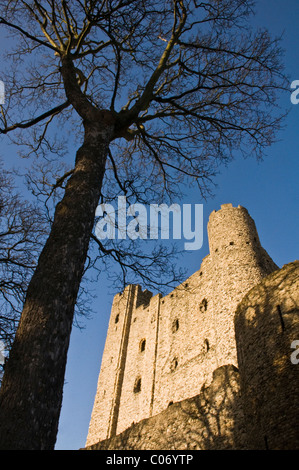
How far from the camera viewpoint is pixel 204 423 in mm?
8195

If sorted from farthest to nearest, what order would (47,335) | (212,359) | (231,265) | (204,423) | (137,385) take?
(137,385)
(231,265)
(212,359)
(204,423)
(47,335)

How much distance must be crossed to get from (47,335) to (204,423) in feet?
21.3

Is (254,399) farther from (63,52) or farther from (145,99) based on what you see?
(63,52)

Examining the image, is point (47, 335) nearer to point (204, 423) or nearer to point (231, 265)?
point (204, 423)

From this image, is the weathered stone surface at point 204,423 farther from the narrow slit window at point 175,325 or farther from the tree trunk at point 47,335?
the narrow slit window at point 175,325

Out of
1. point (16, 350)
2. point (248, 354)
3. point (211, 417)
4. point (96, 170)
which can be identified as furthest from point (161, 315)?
point (16, 350)

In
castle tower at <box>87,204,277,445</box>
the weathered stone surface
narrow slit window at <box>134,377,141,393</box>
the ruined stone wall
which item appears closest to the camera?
the ruined stone wall

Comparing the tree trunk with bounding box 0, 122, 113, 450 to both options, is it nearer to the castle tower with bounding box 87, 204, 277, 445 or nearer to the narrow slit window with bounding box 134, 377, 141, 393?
the castle tower with bounding box 87, 204, 277, 445

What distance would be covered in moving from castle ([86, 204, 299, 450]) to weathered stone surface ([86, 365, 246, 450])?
0.9 inches

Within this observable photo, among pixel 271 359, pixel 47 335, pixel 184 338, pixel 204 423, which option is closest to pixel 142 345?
pixel 184 338

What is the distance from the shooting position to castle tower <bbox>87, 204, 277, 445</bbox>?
15.4m

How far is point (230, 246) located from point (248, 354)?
1163cm

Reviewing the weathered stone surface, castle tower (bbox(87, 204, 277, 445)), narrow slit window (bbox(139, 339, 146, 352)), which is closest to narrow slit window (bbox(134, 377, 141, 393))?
castle tower (bbox(87, 204, 277, 445))

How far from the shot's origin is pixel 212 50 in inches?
321
